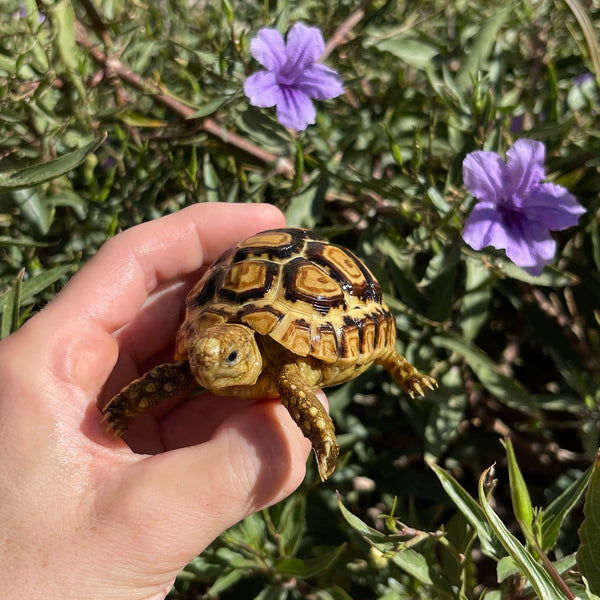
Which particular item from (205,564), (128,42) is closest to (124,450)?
(205,564)

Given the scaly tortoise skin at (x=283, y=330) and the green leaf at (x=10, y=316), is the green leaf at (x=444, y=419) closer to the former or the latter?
the scaly tortoise skin at (x=283, y=330)

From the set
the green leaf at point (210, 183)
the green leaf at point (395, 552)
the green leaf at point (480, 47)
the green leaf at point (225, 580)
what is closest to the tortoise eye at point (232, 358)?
the green leaf at point (395, 552)

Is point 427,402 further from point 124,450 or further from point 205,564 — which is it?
point 124,450

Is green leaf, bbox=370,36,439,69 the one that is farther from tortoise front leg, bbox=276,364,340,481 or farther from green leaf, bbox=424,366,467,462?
tortoise front leg, bbox=276,364,340,481

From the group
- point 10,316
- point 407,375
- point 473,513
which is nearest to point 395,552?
point 473,513

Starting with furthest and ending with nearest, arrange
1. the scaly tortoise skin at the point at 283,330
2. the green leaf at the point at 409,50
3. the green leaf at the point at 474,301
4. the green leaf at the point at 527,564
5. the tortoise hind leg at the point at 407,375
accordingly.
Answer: the green leaf at the point at 409,50 → the green leaf at the point at 474,301 → the tortoise hind leg at the point at 407,375 → the scaly tortoise skin at the point at 283,330 → the green leaf at the point at 527,564

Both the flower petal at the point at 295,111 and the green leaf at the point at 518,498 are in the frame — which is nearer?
the green leaf at the point at 518,498

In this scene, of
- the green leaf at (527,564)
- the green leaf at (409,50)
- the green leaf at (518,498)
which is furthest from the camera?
the green leaf at (409,50)
